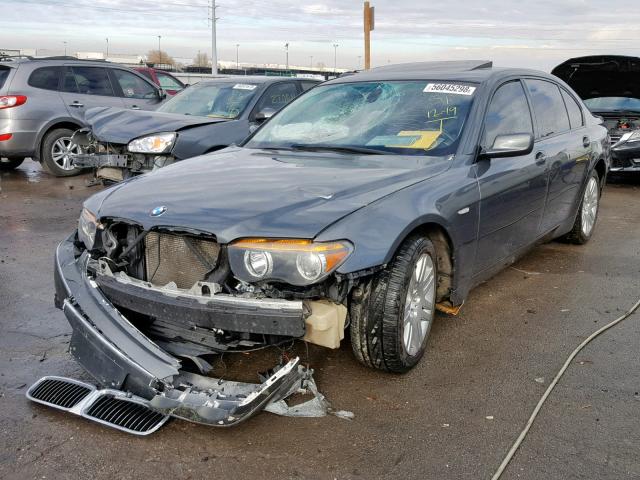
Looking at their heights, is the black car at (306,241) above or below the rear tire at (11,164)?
above

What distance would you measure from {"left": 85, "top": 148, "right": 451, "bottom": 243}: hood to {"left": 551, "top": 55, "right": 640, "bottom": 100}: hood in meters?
7.54

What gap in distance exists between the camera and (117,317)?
9.98 ft

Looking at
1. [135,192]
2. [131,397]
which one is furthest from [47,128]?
[131,397]

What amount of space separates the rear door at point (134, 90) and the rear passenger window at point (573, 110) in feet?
23.1

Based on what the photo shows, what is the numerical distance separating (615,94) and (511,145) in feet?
26.1

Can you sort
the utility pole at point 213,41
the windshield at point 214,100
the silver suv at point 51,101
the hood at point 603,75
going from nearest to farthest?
the windshield at point 214,100, the silver suv at point 51,101, the hood at point 603,75, the utility pole at point 213,41

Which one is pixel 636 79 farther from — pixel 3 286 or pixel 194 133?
pixel 3 286

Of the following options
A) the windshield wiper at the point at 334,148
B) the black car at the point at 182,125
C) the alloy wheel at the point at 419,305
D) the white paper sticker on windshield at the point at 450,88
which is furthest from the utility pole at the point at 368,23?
the alloy wheel at the point at 419,305

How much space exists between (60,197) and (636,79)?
883cm

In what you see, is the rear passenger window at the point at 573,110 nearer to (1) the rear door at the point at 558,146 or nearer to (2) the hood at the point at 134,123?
(1) the rear door at the point at 558,146

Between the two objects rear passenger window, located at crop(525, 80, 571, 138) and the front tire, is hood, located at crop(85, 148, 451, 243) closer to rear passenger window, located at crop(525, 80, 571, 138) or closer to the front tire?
the front tire

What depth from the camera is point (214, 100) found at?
26.1 ft

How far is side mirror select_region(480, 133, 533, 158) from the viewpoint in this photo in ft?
12.5

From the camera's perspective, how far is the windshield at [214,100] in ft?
25.4
